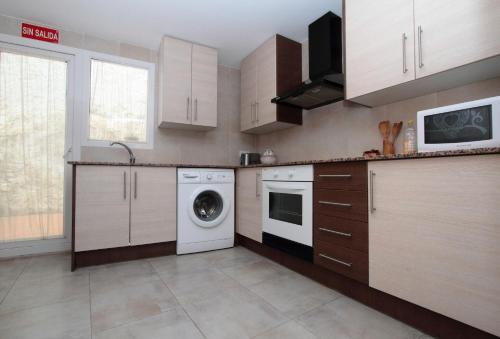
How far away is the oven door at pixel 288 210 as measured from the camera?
188 centimetres

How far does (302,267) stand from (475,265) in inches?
45.0

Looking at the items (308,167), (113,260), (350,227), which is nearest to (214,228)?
(113,260)

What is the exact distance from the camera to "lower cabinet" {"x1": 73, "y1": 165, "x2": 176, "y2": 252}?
82.4 inches

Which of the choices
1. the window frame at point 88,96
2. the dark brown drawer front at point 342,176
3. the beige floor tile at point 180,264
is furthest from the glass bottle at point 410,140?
the window frame at point 88,96

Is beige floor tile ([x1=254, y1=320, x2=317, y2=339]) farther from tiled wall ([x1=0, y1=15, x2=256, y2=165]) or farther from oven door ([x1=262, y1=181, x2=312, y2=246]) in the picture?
tiled wall ([x1=0, y1=15, x2=256, y2=165])

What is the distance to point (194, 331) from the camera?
123 cm

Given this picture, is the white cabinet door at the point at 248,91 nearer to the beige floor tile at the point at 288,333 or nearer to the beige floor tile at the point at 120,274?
the beige floor tile at the point at 120,274

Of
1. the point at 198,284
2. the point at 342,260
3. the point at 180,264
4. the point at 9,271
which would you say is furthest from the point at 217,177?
the point at 9,271

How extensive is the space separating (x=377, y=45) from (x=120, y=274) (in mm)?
2484

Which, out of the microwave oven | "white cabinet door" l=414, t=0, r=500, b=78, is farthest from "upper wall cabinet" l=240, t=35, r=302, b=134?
the microwave oven

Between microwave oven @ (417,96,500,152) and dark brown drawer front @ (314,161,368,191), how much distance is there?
33 centimetres

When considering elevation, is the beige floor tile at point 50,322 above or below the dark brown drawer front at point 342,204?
below

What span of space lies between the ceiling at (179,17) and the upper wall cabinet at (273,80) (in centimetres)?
15

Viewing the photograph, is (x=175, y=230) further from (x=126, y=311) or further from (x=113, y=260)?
(x=126, y=311)
